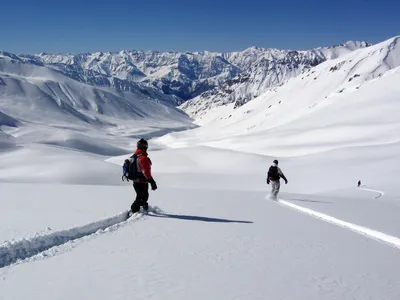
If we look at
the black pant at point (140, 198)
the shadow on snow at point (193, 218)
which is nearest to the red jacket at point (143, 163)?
the black pant at point (140, 198)

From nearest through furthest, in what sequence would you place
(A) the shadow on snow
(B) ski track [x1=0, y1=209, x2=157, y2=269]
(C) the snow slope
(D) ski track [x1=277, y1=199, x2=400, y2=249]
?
(C) the snow slope
(B) ski track [x1=0, y1=209, x2=157, y2=269]
(D) ski track [x1=277, y1=199, x2=400, y2=249]
(A) the shadow on snow

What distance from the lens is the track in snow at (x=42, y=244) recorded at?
686 centimetres

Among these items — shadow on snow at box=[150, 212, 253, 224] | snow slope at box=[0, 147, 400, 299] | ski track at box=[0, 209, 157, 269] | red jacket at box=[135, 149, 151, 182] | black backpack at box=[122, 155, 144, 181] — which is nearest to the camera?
snow slope at box=[0, 147, 400, 299]

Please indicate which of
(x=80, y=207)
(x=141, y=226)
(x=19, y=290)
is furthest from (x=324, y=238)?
(x=80, y=207)

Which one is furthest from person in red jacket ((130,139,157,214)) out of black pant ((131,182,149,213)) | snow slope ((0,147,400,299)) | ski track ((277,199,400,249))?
ski track ((277,199,400,249))

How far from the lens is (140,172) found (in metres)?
11.5

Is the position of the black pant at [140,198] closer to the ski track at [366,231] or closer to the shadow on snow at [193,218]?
the shadow on snow at [193,218]

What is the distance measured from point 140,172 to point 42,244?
408 cm

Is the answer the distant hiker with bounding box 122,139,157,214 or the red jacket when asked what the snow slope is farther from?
the red jacket

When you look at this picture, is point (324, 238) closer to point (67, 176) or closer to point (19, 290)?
point (19, 290)

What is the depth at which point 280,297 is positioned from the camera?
493cm

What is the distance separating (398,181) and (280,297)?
105ft

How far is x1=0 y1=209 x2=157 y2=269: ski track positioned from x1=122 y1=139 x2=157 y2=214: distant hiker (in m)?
1.72

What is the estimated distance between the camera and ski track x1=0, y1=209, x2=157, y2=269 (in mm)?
6812
